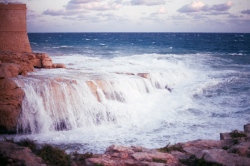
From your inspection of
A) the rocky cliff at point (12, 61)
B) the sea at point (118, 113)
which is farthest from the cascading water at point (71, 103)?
the rocky cliff at point (12, 61)

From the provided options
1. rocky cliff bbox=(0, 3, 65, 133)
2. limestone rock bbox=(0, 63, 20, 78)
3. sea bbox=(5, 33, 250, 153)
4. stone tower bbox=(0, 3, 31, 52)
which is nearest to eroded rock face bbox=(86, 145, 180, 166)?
sea bbox=(5, 33, 250, 153)

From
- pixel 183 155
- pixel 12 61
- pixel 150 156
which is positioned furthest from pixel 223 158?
pixel 12 61

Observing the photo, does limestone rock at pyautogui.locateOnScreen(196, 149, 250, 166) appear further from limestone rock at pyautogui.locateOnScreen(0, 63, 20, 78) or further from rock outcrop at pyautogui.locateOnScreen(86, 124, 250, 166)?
limestone rock at pyautogui.locateOnScreen(0, 63, 20, 78)

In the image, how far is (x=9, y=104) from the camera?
957 centimetres

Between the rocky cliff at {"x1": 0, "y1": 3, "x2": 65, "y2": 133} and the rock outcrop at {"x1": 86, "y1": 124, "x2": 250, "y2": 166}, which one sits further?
the rocky cliff at {"x1": 0, "y1": 3, "x2": 65, "y2": 133}

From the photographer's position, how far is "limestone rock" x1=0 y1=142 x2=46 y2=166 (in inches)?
146

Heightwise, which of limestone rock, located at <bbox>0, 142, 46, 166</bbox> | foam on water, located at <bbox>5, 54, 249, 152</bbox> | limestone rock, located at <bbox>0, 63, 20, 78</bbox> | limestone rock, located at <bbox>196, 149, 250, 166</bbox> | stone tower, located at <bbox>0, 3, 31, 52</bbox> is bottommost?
foam on water, located at <bbox>5, 54, 249, 152</bbox>

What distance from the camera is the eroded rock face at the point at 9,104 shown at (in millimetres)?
9328

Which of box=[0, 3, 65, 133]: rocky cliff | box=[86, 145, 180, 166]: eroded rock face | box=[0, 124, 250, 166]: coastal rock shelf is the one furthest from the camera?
box=[0, 3, 65, 133]: rocky cliff

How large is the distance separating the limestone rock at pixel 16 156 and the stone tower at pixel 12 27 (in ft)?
38.9

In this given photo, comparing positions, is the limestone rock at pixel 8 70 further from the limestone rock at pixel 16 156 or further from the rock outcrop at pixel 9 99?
the limestone rock at pixel 16 156

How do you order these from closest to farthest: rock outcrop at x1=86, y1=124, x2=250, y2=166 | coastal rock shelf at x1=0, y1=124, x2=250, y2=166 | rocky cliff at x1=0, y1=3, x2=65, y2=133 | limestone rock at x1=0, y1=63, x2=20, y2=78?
coastal rock shelf at x1=0, y1=124, x2=250, y2=166 < rock outcrop at x1=86, y1=124, x2=250, y2=166 < rocky cliff at x1=0, y1=3, x2=65, y2=133 < limestone rock at x1=0, y1=63, x2=20, y2=78

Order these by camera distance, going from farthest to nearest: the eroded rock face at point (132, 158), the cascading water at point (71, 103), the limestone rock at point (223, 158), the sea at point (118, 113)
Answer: the cascading water at point (71, 103), the sea at point (118, 113), the eroded rock face at point (132, 158), the limestone rock at point (223, 158)

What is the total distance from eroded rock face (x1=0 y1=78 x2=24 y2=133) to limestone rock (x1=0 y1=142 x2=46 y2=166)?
5.82 m
